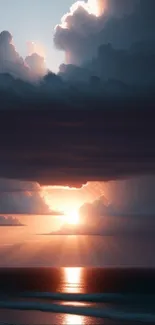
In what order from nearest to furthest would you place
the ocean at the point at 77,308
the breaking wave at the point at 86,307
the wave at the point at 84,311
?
the ocean at the point at 77,308 < the wave at the point at 84,311 < the breaking wave at the point at 86,307

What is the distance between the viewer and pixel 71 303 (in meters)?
87.6

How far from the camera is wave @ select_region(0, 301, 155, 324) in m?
65.5

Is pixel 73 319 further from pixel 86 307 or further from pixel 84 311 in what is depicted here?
pixel 86 307

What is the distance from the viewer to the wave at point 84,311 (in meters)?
65.5

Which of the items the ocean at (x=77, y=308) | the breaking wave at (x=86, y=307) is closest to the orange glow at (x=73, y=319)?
the ocean at (x=77, y=308)

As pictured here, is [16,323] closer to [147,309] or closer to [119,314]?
[119,314]

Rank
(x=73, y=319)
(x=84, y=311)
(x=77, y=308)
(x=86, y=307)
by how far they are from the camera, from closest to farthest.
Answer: (x=73, y=319), (x=84, y=311), (x=77, y=308), (x=86, y=307)

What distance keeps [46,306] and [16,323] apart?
21208 millimetres

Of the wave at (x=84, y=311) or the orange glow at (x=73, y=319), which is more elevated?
the wave at (x=84, y=311)

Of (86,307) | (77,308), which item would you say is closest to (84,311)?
(77,308)

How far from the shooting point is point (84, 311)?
2923 inches

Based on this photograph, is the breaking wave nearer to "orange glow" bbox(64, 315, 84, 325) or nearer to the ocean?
the ocean

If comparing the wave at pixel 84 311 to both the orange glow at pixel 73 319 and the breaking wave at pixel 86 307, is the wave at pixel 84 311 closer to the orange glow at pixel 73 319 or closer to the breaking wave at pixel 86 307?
the breaking wave at pixel 86 307

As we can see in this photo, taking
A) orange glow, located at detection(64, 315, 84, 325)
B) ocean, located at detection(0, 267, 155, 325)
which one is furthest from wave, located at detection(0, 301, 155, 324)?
orange glow, located at detection(64, 315, 84, 325)
